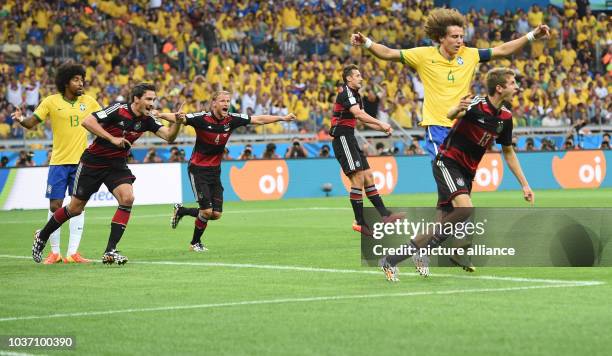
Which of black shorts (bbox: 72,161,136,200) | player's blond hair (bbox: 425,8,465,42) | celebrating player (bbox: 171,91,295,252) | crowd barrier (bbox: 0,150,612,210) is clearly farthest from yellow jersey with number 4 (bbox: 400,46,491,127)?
crowd barrier (bbox: 0,150,612,210)

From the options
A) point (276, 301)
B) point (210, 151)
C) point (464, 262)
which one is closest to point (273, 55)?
point (210, 151)

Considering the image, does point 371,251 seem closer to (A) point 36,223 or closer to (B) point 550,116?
(A) point 36,223

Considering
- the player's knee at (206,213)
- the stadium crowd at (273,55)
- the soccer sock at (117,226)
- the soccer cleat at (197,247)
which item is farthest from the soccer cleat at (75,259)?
the stadium crowd at (273,55)

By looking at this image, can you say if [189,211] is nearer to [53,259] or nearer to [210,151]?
[210,151]

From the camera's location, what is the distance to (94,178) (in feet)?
47.0

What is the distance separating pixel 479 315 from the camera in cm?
875

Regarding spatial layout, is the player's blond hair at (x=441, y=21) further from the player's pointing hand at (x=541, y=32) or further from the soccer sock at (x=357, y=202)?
the soccer sock at (x=357, y=202)

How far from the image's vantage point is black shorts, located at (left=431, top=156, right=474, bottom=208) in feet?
38.1

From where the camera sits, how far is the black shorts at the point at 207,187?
17047 mm

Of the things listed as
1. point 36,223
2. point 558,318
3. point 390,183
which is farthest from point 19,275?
point 390,183

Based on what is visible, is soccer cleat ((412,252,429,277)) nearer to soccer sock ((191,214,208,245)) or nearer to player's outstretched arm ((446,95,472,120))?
player's outstretched arm ((446,95,472,120))

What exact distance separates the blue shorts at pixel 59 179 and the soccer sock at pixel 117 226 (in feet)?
3.83

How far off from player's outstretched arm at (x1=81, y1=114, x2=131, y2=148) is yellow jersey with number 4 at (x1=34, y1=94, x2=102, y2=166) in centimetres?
107

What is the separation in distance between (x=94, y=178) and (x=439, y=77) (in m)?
4.43
